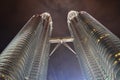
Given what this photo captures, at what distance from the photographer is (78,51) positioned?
57.2 ft

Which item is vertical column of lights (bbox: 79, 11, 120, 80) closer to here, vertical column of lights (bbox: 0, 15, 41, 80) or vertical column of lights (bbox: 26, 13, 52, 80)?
vertical column of lights (bbox: 0, 15, 41, 80)

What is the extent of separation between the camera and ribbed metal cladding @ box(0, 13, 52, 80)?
956 centimetres

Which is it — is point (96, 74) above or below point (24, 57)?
below

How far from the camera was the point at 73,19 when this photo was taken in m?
21.6

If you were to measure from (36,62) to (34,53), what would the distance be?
0.58 meters

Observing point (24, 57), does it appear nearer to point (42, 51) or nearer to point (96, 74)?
point (96, 74)

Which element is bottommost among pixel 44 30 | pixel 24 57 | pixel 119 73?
pixel 44 30

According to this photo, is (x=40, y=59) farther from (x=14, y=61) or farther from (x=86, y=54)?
(x=14, y=61)

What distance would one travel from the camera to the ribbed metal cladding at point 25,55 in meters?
9.56

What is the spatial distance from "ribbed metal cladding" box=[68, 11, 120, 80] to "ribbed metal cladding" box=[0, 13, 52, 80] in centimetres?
212

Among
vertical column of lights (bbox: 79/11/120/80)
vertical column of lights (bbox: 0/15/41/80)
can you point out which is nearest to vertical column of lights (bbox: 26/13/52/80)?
vertical column of lights (bbox: 0/15/41/80)

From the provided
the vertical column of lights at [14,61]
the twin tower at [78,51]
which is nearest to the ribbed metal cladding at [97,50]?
the twin tower at [78,51]

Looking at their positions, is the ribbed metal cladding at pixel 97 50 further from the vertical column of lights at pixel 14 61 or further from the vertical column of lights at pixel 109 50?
the vertical column of lights at pixel 14 61

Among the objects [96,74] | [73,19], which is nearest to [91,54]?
[96,74]
